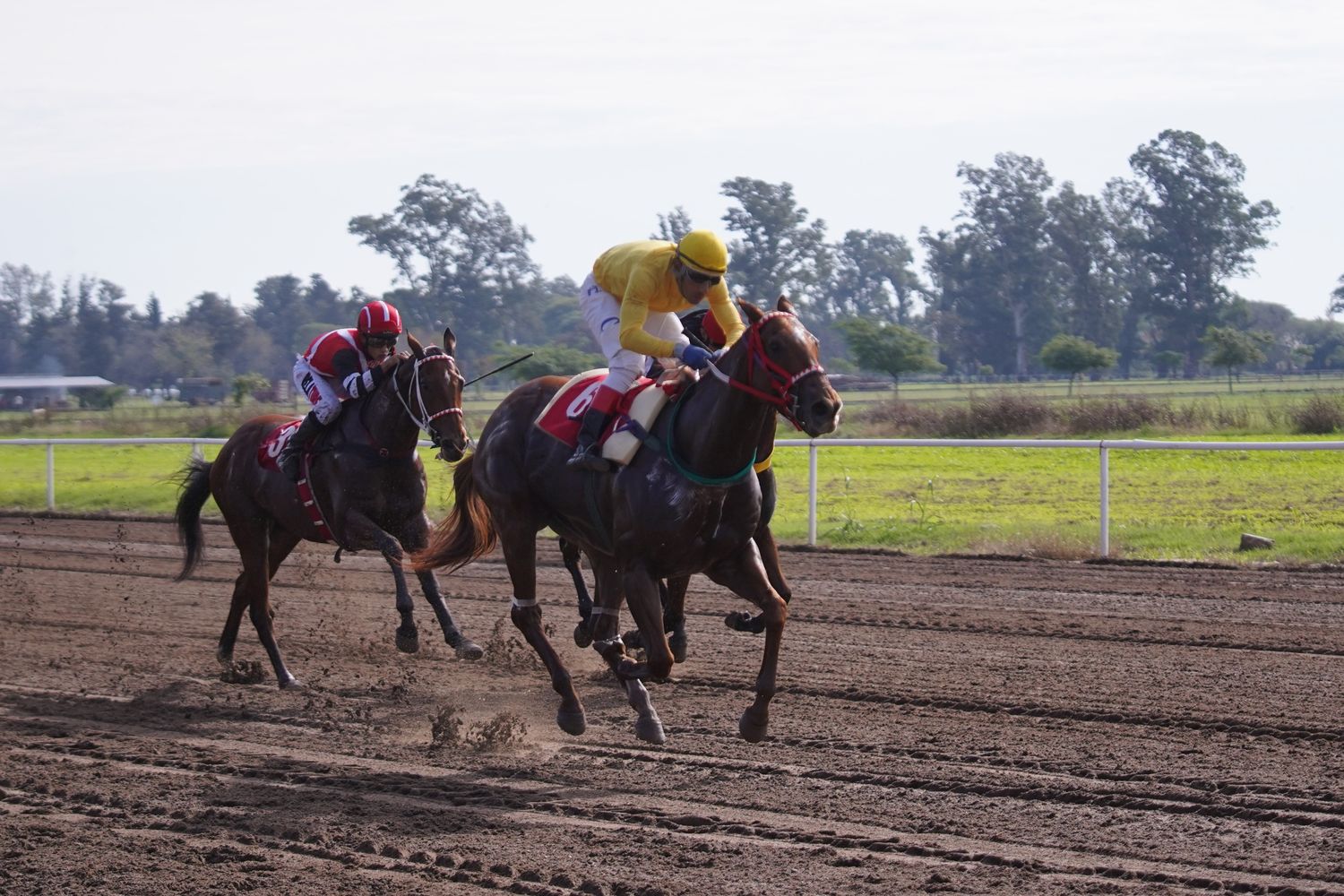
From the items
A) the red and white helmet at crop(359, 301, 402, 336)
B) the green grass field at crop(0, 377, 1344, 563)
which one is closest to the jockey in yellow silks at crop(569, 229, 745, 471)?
the red and white helmet at crop(359, 301, 402, 336)

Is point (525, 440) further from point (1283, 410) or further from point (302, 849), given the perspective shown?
point (1283, 410)

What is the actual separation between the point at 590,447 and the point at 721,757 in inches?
52.7

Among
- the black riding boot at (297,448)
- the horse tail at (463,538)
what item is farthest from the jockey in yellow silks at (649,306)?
the black riding boot at (297,448)

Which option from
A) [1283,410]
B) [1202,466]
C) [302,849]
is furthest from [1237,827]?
[1283,410]

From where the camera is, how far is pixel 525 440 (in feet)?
23.1

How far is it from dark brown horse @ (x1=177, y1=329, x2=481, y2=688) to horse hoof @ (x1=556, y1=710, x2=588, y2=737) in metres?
1.39

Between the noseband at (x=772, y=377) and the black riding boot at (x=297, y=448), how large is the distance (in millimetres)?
3555

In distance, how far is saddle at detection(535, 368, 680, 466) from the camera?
604 cm

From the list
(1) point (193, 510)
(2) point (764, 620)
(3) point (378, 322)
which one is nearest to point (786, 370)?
(2) point (764, 620)

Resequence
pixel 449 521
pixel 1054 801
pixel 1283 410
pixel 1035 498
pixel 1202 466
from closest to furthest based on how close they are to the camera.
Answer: pixel 1054 801, pixel 449 521, pixel 1035 498, pixel 1202 466, pixel 1283 410

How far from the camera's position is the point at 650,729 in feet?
19.9

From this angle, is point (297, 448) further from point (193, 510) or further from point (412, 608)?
point (193, 510)

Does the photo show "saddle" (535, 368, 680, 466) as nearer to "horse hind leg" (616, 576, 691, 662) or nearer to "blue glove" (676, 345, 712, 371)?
"blue glove" (676, 345, 712, 371)

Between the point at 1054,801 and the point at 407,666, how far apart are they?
4.30 metres
